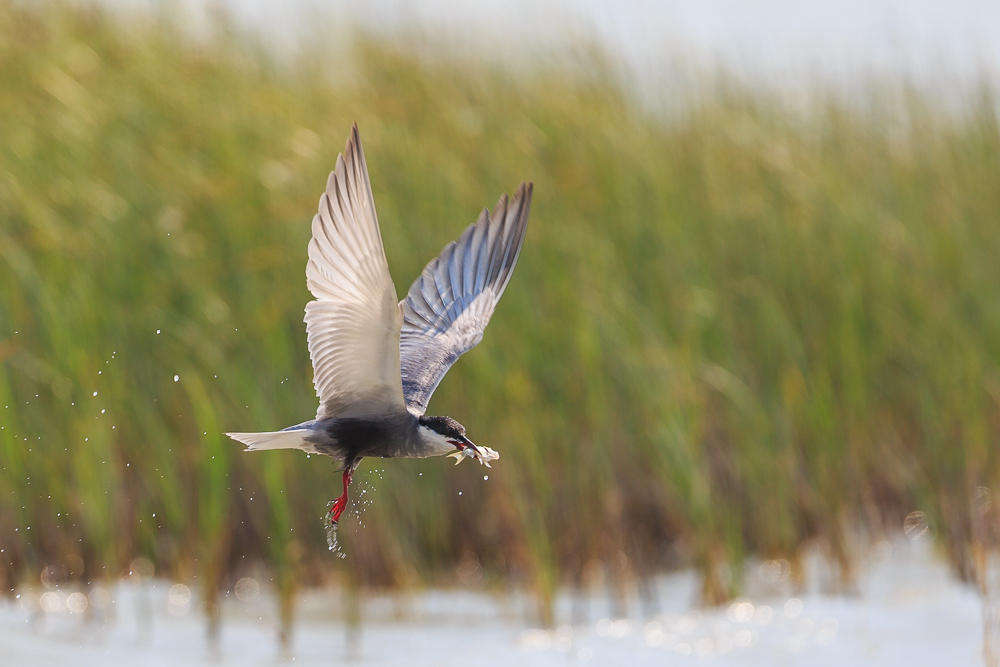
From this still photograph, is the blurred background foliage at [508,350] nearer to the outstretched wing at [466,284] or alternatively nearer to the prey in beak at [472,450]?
the outstretched wing at [466,284]

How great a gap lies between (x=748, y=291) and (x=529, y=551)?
1664 millimetres

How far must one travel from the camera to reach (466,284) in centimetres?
390

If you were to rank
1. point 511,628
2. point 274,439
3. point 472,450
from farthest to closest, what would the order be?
point 511,628 → point 274,439 → point 472,450

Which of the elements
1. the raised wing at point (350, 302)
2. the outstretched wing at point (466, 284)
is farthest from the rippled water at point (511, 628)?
the raised wing at point (350, 302)

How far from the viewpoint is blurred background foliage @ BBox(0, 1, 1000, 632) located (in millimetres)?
5023

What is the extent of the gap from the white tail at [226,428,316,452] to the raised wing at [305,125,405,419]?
0.12 m

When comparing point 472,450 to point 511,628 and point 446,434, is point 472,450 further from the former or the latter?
point 511,628

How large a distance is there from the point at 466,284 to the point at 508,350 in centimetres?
142

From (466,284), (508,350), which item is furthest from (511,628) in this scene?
(466,284)

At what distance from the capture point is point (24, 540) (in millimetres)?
5129

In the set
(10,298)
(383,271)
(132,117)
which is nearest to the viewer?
(383,271)

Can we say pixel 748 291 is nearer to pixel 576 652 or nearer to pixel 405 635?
pixel 576 652

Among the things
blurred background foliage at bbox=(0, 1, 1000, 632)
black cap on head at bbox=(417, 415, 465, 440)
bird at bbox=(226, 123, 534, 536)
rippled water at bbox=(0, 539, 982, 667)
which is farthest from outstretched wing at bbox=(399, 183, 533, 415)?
rippled water at bbox=(0, 539, 982, 667)

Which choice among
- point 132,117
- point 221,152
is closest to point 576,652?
point 221,152
